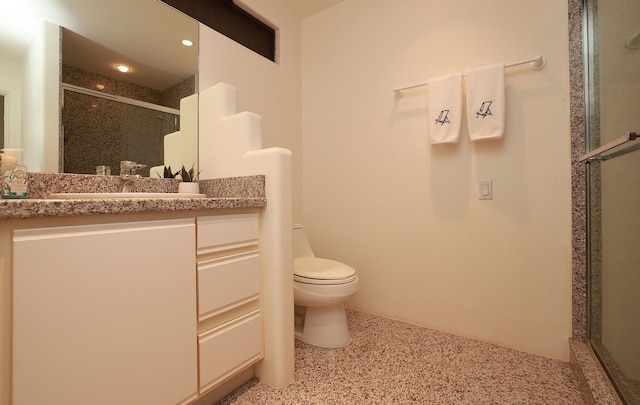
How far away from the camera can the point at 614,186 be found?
121 centimetres

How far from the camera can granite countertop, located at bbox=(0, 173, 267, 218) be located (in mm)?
690

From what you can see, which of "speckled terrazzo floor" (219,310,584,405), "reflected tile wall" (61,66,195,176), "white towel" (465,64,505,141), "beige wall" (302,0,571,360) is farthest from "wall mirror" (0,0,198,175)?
"white towel" (465,64,505,141)

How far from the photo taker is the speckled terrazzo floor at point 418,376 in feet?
3.99

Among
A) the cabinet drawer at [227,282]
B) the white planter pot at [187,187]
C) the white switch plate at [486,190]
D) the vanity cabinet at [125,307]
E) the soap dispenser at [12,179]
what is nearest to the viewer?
the vanity cabinet at [125,307]

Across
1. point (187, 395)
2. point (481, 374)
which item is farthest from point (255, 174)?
point (481, 374)

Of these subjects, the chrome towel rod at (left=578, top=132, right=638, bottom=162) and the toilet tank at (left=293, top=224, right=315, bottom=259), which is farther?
the toilet tank at (left=293, top=224, right=315, bottom=259)

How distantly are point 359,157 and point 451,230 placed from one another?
0.82m

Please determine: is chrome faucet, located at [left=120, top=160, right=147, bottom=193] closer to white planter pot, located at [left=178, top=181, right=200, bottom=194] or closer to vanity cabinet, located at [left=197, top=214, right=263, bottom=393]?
Result: white planter pot, located at [left=178, top=181, right=200, bottom=194]

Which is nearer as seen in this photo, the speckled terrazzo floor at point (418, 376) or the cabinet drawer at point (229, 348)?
the cabinet drawer at point (229, 348)

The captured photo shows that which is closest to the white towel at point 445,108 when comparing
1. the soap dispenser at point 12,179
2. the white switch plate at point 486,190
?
the white switch plate at point 486,190

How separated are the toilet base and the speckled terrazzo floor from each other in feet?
0.14

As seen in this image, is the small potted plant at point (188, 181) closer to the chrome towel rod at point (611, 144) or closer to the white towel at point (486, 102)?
the white towel at point (486, 102)

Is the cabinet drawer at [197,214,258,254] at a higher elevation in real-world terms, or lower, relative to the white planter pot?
lower

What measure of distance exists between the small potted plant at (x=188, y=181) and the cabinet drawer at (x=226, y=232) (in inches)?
17.1
